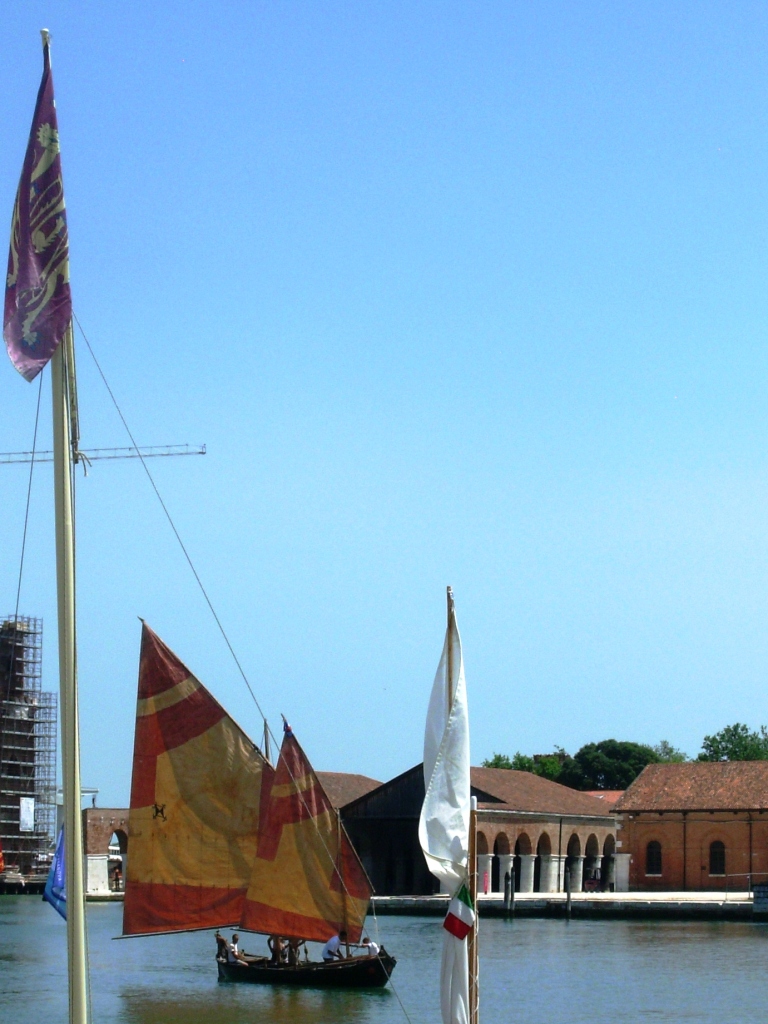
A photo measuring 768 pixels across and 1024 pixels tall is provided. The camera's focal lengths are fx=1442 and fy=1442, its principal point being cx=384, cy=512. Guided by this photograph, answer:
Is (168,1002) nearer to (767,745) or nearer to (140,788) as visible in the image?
(140,788)

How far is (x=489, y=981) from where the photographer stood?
33.9 meters

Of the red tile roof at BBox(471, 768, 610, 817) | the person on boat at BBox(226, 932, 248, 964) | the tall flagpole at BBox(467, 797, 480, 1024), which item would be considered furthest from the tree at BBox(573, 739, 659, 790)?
the tall flagpole at BBox(467, 797, 480, 1024)

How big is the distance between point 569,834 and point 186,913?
168 ft

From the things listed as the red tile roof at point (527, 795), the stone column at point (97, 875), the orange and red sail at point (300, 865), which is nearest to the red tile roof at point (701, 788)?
the red tile roof at point (527, 795)

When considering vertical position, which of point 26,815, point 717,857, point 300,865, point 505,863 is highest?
point 300,865

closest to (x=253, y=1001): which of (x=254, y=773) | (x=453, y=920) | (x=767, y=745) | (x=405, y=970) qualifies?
(x=254, y=773)

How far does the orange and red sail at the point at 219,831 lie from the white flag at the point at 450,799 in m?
15.9

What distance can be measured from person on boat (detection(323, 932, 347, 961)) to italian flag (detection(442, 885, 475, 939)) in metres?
19.0

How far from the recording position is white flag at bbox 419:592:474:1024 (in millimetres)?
11109

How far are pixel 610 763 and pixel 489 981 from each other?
85.1m

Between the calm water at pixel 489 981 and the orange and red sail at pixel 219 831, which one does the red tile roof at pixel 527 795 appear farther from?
the orange and red sail at pixel 219 831

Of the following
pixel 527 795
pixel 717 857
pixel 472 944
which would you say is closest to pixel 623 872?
pixel 717 857

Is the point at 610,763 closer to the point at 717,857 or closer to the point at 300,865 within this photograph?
the point at 717,857

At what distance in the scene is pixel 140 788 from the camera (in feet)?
88.4
